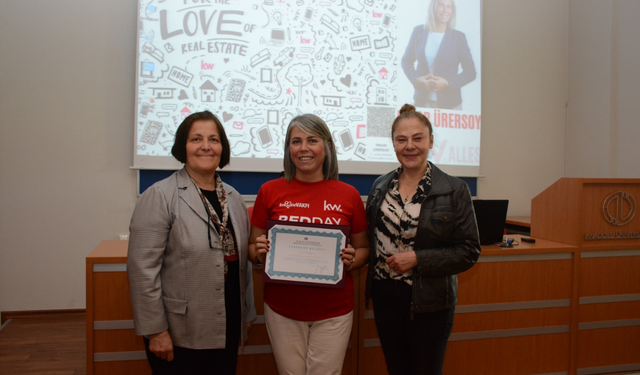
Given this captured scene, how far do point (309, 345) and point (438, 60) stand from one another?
11.9ft

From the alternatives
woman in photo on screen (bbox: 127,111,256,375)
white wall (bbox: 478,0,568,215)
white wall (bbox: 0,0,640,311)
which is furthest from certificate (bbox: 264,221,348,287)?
white wall (bbox: 478,0,568,215)

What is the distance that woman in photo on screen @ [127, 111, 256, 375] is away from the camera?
4.43 ft

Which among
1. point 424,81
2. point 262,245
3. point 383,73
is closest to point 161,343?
point 262,245

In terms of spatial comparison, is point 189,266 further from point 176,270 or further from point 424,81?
point 424,81

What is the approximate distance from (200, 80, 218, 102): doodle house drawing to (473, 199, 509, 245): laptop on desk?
2636 mm

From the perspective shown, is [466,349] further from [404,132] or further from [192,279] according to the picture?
[192,279]

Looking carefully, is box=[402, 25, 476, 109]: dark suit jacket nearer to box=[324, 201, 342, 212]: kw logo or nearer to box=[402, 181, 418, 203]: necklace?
box=[402, 181, 418, 203]: necklace

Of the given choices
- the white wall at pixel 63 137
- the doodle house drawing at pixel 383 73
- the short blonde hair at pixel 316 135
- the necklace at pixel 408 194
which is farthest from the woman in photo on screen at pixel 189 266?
the doodle house drawing at pixel 383 73

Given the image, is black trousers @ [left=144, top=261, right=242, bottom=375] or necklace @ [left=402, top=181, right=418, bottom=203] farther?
necklace @ [left=402, top=181, right=418, bottom=203]

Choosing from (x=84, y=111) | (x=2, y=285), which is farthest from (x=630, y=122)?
(x=2, y=285)

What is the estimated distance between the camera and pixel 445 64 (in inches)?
160

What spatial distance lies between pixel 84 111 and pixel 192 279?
9.97 ft

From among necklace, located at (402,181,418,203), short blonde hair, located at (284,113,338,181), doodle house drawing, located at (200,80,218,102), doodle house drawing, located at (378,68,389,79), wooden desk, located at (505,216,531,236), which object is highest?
doodle house drawing, located at (378,68,389,79)

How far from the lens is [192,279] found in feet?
4.57
